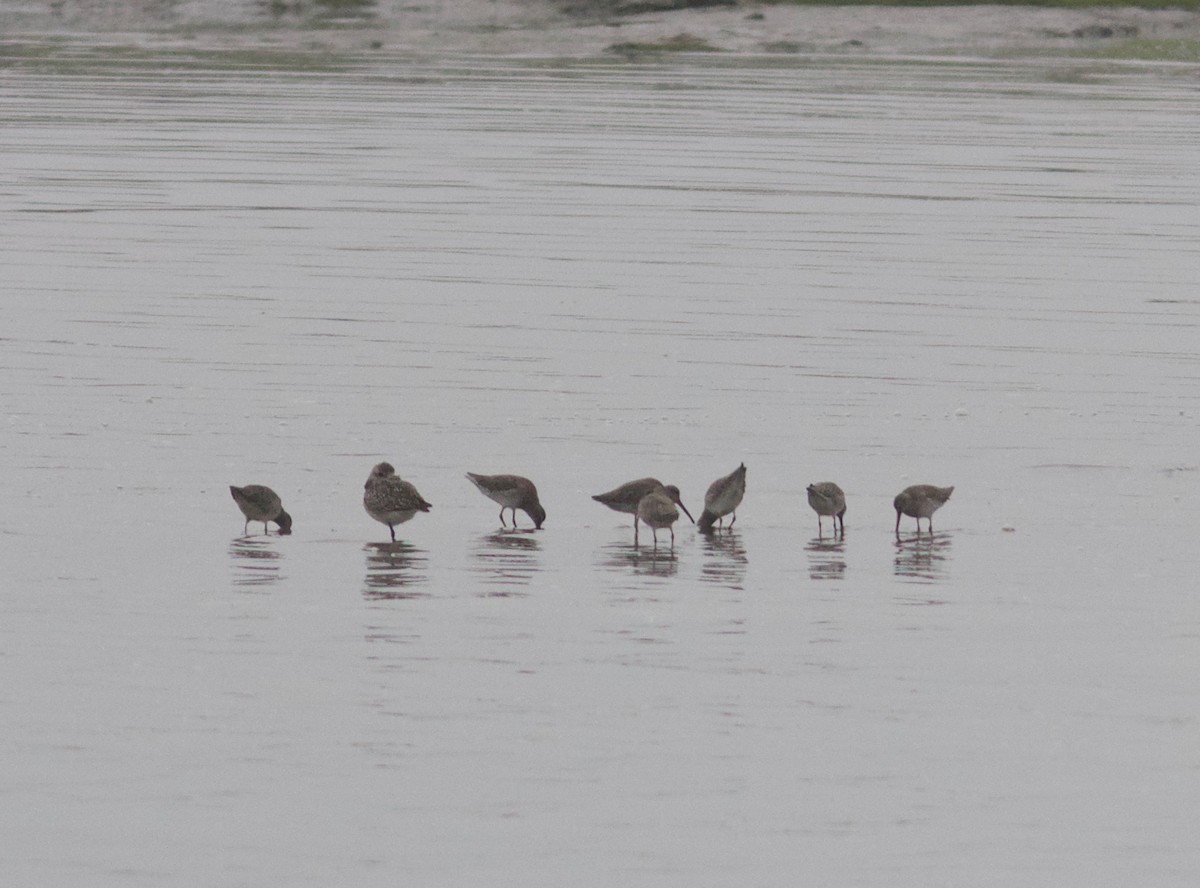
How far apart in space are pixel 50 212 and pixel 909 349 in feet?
40.0

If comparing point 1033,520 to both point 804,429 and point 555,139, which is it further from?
point 555,139

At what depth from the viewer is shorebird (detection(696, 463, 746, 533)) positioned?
1257 centimetres

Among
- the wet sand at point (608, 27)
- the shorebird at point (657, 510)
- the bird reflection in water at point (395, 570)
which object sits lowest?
the bird reflection in water at point (395, 570)

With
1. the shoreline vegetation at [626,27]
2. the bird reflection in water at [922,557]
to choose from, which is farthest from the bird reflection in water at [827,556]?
the shoreline vegetation at [626,27]

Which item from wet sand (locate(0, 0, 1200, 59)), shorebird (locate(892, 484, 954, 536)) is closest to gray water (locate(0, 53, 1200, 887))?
shorebird (locate(892, 484, 954, 536))

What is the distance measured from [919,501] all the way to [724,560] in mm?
1140

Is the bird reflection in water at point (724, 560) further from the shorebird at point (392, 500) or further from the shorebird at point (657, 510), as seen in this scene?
the shorebird at point (392, 500)

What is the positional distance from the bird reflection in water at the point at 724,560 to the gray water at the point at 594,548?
4cm

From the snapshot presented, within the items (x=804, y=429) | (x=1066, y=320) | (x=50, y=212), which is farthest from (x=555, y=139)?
(x=804, y=429)

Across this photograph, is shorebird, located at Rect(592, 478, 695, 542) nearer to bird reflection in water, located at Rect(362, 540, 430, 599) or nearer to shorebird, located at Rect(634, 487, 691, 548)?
shorebird, located at Rect(634, 487, 691, 548)

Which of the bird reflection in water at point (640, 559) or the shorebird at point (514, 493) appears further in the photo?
the shorebird at point (514, 493)

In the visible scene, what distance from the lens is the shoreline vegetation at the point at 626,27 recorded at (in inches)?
2431

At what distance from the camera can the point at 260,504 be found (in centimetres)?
1220

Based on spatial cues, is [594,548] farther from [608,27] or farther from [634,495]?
[608,27]
